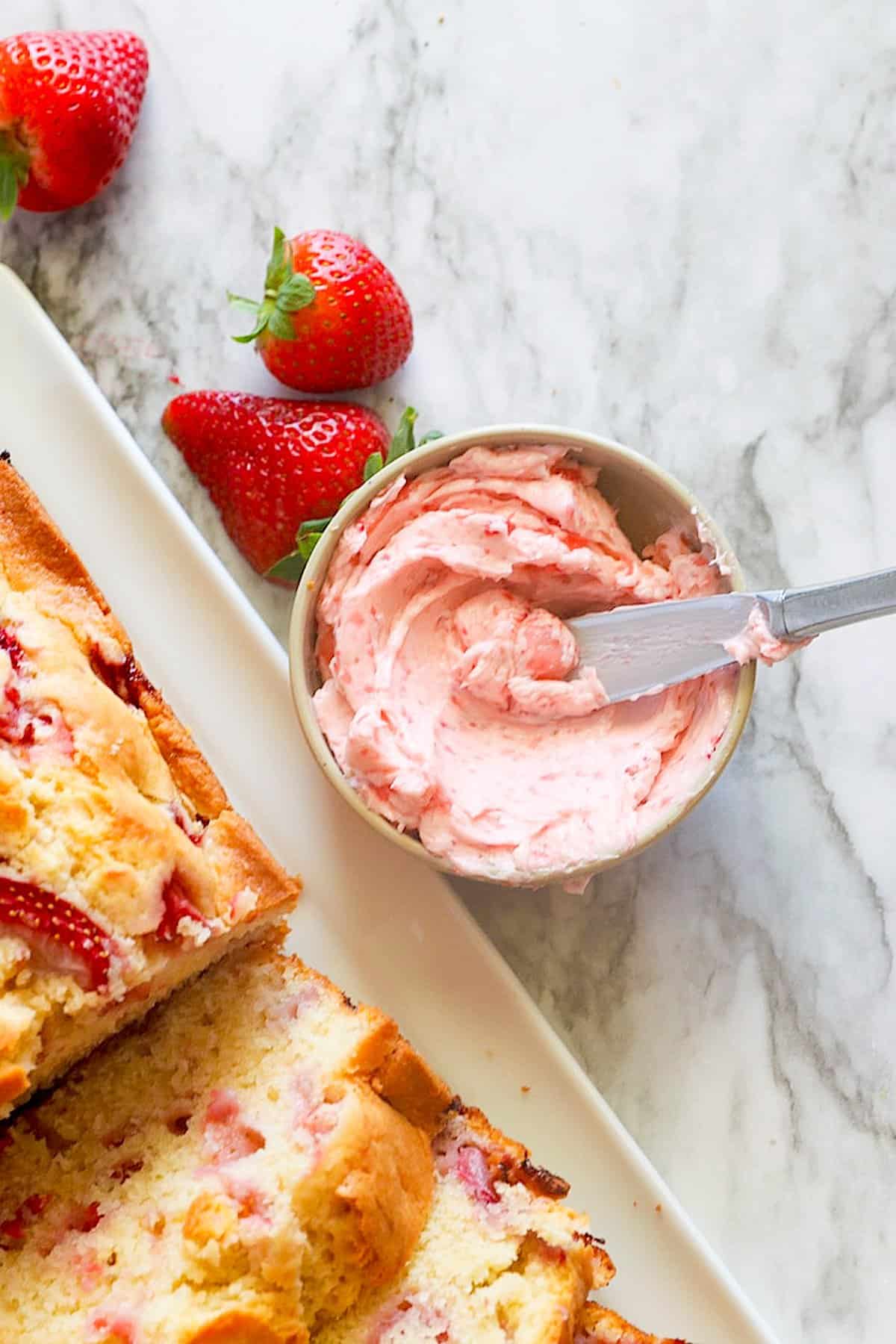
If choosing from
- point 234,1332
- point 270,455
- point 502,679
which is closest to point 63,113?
point 270,455

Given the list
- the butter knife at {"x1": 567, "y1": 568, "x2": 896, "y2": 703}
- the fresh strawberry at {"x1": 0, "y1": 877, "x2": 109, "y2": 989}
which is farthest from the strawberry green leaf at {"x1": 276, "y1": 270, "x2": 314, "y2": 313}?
the fresh strawberry at {"x1": 0, "y1": 877, "x2": 109, "y2": 989}

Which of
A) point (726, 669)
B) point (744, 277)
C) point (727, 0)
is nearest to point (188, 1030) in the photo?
point (726, 669)

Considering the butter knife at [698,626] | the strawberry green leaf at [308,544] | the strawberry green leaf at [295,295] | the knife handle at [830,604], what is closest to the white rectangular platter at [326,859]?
the strawberry green leaf at [308,544]

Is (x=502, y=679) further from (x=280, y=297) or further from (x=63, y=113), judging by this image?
(x=63, y=113)

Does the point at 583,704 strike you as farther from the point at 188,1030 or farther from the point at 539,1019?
the point at 188,1030

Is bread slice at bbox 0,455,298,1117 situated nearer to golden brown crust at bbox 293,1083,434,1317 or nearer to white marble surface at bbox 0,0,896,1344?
golden brown crust at bbox 293,1083,434,1317

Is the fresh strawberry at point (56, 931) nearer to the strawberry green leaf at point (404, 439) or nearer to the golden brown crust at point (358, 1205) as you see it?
the golden brown crust at point (358, 1205)
